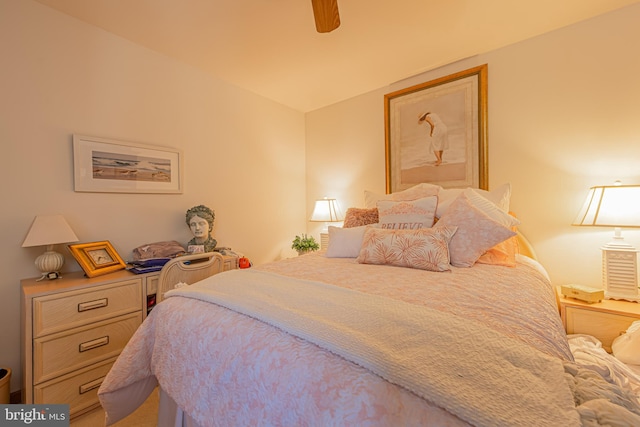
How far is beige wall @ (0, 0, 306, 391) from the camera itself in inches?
62.7

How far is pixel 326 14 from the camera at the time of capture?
1.36 meters

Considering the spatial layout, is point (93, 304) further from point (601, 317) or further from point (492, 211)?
point (601, 317)

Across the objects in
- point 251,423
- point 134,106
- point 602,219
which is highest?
point 134,106

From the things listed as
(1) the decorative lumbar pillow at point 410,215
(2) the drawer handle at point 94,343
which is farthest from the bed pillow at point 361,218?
(2) the drawer handle at point 94,343

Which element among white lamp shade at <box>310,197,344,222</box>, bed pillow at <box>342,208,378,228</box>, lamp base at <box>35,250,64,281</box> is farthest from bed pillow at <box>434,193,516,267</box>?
lamp base at <box>35,250,64,281</box>

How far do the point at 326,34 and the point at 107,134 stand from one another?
188 centimetres

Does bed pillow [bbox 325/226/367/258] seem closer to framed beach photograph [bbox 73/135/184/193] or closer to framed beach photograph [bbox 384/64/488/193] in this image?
framed beach photograph [bbox 384/64/488/193]

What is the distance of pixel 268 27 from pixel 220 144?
4.03ft

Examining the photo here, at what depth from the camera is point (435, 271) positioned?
1.40 meters

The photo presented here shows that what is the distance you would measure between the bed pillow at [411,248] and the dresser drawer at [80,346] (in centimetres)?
160

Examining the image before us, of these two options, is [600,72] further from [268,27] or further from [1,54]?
Result: [1,54]

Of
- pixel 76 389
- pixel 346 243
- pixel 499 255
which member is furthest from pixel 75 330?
pixel 499 255

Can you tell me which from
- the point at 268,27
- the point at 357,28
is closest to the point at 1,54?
the point at 268,27

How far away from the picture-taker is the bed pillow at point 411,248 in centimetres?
143
